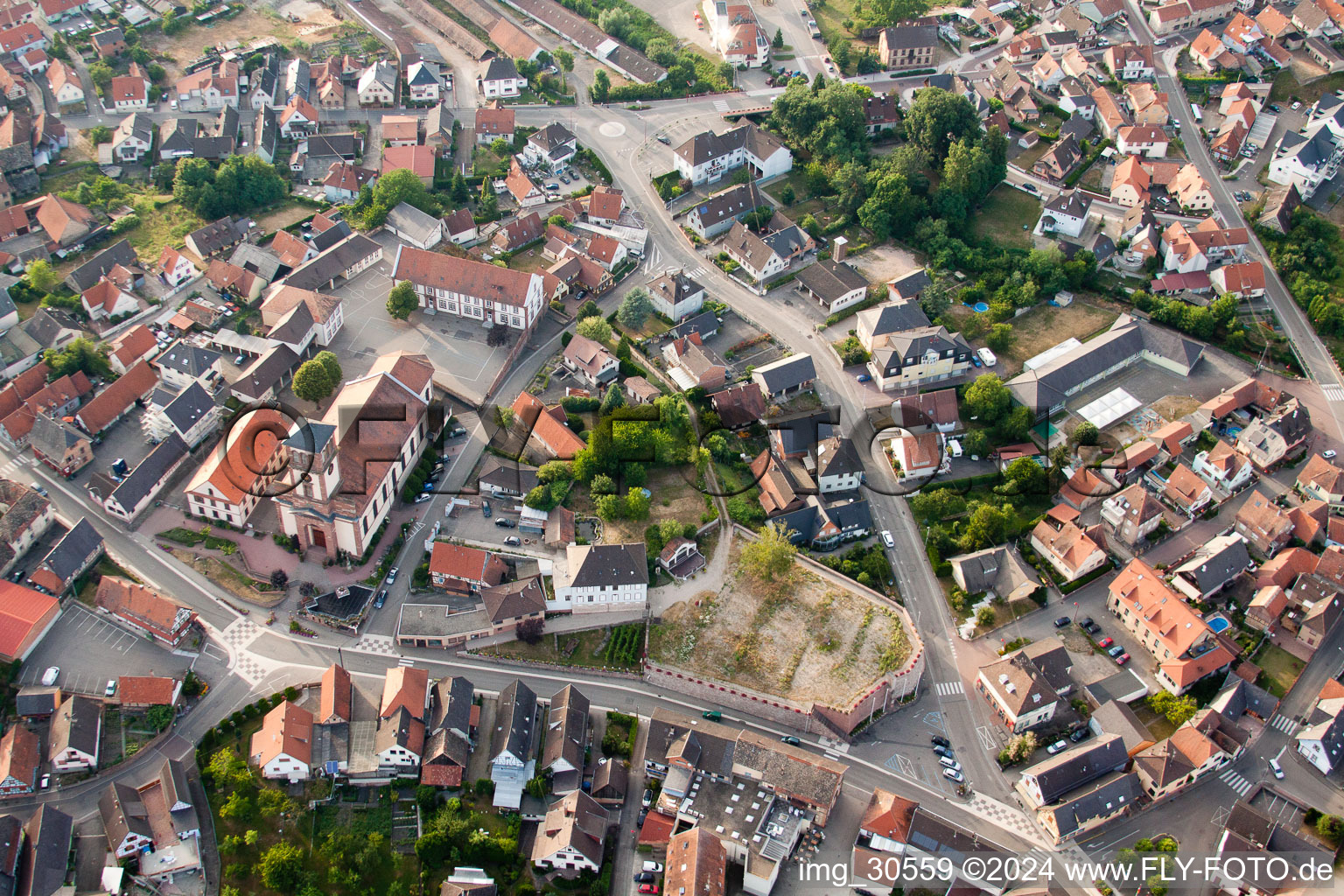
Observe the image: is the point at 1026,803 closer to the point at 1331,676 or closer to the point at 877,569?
the point at 877,569

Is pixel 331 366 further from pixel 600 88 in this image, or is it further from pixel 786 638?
pixel 600 88

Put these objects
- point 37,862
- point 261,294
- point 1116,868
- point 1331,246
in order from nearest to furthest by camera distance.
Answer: point 37,862
point 1116,868
point 261,294
point 1331,246

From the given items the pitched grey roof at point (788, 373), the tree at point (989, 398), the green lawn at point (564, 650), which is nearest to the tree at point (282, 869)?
the green lawn at point (564, 650)

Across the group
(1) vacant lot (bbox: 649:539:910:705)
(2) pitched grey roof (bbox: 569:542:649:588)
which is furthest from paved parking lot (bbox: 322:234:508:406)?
(1) vacant lot (bbox: 649:539:910:705)

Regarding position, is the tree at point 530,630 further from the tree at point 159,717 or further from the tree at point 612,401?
the tree at point 159,717

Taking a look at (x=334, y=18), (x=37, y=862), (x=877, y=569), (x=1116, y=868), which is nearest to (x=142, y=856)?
(x=37, y=862)

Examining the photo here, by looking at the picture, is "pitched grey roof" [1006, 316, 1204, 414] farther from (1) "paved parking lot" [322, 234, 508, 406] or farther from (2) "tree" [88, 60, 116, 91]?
(2) "tree" [88, 60, 116, 91]

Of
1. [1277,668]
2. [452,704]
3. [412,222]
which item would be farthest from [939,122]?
[452,704]
